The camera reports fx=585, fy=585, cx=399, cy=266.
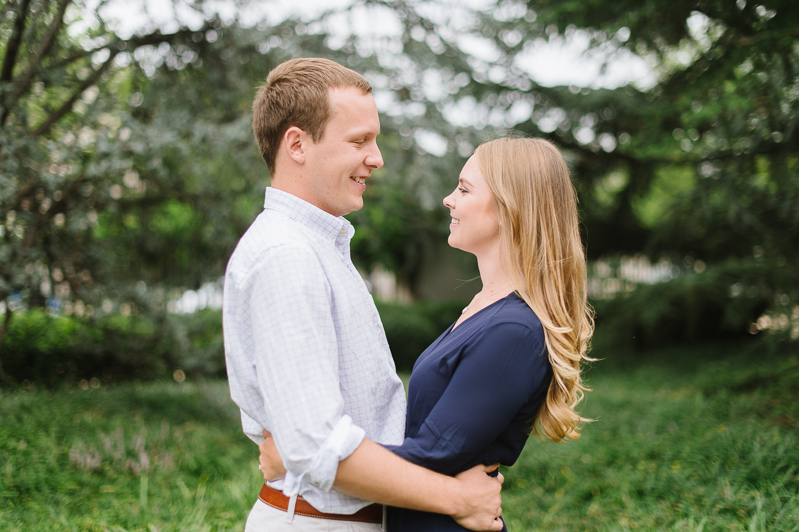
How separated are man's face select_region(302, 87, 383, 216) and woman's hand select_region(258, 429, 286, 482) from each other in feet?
1.97

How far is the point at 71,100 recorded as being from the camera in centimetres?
463

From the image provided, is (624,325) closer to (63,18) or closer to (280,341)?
(63,18)

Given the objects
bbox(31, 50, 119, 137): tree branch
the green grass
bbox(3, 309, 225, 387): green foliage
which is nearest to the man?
the green grass

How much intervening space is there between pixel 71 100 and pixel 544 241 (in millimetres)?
4435

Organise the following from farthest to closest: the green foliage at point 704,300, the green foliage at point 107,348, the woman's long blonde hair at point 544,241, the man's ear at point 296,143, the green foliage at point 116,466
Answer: the green foliage at point 704,300 < the green foliage at point 107,348 < the green foliage at point 116,466 < the woman's long blonde hair at point 544,241 < the man's ear at point 296,143

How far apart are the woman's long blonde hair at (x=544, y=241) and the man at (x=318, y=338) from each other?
33 cm

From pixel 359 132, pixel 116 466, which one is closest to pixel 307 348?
pixel 359 132

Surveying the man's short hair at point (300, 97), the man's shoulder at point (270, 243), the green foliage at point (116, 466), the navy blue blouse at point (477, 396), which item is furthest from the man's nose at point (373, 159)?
the green foliage at point (116, 466)

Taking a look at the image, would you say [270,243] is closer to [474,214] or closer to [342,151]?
[342,151]

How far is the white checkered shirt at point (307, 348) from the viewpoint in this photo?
1.16 meters

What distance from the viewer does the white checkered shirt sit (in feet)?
3.81

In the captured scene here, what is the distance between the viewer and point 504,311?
147cm

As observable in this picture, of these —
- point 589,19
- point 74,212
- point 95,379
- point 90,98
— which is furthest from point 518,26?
point 95,379

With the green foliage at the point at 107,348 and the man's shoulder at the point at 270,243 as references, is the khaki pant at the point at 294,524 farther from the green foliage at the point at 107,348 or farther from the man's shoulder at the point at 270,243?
the green foliage at the point at 107,348
